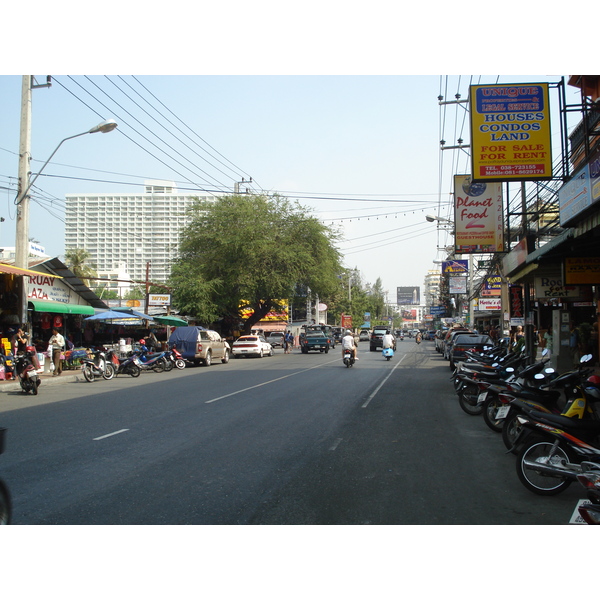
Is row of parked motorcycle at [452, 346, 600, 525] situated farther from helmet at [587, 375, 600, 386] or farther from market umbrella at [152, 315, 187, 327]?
market umbrella at [152, 315, 187, 327]

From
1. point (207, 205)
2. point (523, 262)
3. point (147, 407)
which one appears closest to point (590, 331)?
point (523, 262)

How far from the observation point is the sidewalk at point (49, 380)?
57.8ft

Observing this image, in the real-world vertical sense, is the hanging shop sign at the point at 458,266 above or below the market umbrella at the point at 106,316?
above

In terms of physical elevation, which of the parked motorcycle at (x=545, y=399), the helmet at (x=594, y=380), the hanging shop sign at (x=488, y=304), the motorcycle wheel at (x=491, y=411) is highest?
the hanging shop sign at (x=488, y=304)

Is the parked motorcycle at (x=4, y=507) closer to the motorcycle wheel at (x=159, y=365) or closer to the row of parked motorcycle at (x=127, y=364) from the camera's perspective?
the row of parked motorcycle at (x=127, y=364)

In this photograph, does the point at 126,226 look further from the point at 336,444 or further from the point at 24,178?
the point at 336,444

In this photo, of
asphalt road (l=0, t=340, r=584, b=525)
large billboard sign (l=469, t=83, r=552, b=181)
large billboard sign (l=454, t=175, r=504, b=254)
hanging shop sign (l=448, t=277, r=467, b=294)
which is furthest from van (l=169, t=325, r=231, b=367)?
hanging shop sign (l=448, t=277, r=467, b=294)

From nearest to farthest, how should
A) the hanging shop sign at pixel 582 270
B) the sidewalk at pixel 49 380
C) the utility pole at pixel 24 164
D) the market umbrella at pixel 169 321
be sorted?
the hanging shop sign at pixel 582 270 < the sidewalk at pixel 49 380 < the utility pole at pixel 24 164 < the market umbrella at pixel 169 321

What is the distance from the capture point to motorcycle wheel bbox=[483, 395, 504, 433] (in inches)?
392

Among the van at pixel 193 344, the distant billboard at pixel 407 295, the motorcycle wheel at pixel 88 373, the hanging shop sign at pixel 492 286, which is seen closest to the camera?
the motorcycle wheel at pixel 88 373

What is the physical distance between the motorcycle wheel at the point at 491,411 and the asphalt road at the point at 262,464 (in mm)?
279

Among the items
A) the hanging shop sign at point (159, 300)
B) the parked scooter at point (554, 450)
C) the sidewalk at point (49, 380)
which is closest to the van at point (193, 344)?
the sidewalk at point (49, 380)

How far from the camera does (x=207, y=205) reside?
44.4 meters

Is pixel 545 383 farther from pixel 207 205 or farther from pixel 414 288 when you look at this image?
pixel 414 288
